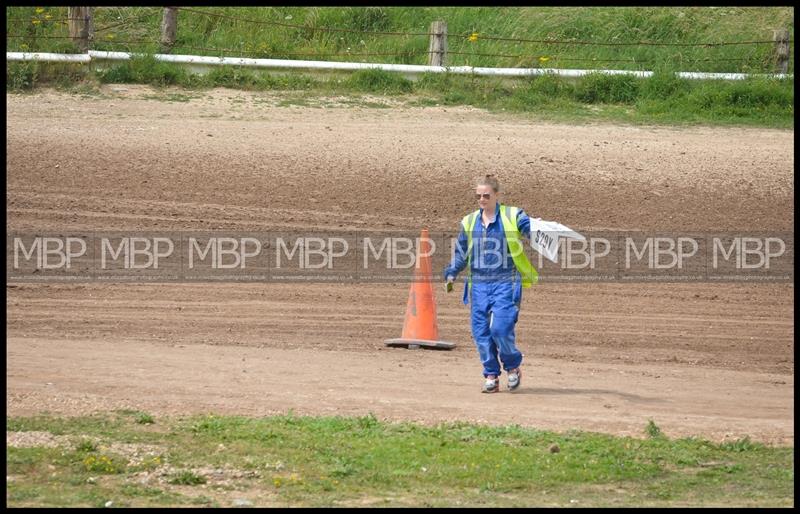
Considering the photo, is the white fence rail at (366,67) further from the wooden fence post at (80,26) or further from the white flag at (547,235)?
the white flag at (547,235)

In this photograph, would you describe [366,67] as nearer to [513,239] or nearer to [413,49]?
[413,49]

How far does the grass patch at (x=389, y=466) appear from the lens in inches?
277

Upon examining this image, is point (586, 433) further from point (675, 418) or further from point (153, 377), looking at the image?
point (153, 377)

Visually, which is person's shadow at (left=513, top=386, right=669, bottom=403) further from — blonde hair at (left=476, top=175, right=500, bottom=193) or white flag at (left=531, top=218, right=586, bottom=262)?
blonde hair at (left=476, top=175, right=500, bottom=193)

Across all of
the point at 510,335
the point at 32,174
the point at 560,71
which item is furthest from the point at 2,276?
the point at 560,71

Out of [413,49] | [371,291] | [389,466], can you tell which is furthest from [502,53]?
[389,466]

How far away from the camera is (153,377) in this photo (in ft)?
31.9

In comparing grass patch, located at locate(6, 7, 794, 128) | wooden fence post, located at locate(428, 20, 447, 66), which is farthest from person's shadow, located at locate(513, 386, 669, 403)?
wooden fence post, located at locate(428, 20, 447, 66)

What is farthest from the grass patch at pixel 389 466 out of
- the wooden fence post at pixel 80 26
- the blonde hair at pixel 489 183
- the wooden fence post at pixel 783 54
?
the wooden fence post at pixel 783 54

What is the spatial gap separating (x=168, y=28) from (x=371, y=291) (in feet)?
30.7

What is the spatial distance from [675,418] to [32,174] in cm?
990

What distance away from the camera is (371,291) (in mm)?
13328

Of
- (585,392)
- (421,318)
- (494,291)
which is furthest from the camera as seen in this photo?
(421,318)

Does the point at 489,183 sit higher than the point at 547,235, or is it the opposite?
the point at 489,183
